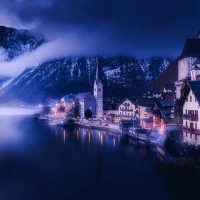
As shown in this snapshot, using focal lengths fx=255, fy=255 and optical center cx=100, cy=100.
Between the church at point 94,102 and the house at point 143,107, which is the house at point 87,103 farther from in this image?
the house at point 143,107

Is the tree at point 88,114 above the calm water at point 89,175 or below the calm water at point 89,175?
above

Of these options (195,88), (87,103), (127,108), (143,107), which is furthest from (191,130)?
(87,103)

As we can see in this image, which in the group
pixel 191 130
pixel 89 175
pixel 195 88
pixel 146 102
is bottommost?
pixel 89 175

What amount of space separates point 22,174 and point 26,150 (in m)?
13.5

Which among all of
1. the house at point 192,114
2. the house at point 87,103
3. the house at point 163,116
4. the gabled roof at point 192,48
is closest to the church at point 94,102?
→ the house at point 87,103

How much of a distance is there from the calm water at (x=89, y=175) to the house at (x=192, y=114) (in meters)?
5.09

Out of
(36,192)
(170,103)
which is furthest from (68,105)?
(36,192)

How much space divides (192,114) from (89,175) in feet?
46.5

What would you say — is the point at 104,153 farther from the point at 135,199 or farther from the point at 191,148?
the point at 135,199

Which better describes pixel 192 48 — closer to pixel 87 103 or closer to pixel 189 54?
pixel 189 54

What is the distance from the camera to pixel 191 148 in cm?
2788

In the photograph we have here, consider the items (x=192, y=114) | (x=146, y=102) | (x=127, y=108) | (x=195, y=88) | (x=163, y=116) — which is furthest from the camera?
(x=127, y=108)

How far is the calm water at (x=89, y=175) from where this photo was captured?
22766mm

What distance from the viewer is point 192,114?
101ft
